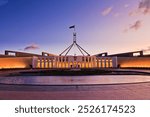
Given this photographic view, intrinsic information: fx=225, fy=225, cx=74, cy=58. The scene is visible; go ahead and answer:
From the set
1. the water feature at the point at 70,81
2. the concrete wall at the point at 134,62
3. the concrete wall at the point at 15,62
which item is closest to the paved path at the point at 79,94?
the water feature at the point at 70,81

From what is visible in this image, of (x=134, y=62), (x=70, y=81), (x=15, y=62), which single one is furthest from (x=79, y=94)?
(x=134, y=62)

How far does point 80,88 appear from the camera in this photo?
36.9 ft

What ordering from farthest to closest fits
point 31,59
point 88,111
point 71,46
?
point 71,46 → point 31,59 → point 88,111

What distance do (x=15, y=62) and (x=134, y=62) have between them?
2792 centimetres

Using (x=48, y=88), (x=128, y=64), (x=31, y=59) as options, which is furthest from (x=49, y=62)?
(x=48, y=88)

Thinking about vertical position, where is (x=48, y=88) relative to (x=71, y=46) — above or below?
below

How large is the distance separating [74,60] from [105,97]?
1844 inches

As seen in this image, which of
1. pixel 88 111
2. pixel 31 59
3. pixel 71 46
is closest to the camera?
pixel 88 111

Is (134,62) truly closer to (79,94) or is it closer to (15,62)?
(15,62)

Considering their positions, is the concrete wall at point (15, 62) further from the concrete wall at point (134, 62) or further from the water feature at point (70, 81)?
the water feature at point (70, 81)

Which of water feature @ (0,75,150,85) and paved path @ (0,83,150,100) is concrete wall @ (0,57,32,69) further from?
paved path @ (0,83,150,100)

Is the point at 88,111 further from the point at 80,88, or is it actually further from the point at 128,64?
the point at 128,64

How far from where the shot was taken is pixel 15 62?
51.4 m

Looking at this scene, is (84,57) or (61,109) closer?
(61,109)
